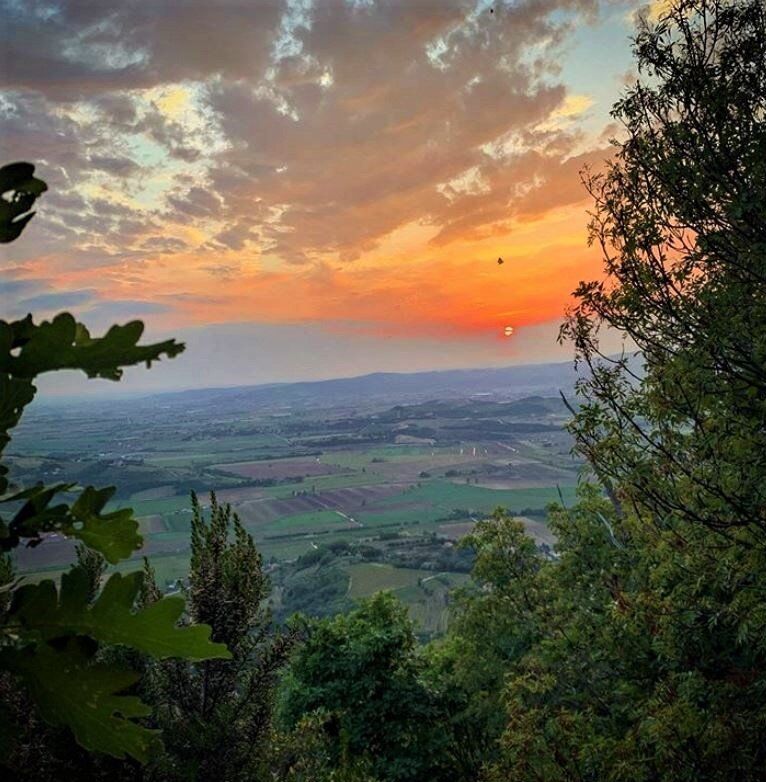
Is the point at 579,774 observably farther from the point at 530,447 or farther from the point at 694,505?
the point at 530,447

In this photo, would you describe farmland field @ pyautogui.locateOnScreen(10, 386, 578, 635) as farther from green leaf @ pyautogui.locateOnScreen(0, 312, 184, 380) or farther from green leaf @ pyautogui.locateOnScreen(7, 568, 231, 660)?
green leaf @ pyautogui.locateOnScreen(0, 312, 184, 380)

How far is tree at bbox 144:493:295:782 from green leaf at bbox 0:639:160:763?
182 inches

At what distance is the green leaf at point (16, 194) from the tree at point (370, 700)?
1201cm

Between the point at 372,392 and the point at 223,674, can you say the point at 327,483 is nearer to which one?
the point at 223,674

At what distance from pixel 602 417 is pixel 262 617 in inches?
177

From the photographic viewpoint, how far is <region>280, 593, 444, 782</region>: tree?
1107 cm

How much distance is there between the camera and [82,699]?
819 mm

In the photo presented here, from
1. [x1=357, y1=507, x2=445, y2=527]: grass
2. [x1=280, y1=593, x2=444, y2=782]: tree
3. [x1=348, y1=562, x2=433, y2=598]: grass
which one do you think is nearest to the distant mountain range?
[x1=357, y1=507, x2=445, y2=527]: grass

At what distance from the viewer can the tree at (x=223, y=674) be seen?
194 inches

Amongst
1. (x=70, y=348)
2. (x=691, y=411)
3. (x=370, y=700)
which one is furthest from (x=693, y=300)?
(x=370, y=700)

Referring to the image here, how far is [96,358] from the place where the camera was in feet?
2.70

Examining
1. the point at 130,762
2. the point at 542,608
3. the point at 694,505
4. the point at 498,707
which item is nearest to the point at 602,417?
the point at 694,505

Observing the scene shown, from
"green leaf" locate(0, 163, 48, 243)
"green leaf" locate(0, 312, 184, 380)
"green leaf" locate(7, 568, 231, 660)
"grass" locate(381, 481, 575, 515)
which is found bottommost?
"grass" locate(381, 481, 575, 515)

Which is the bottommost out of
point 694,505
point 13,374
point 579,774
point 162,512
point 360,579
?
point 360,579
